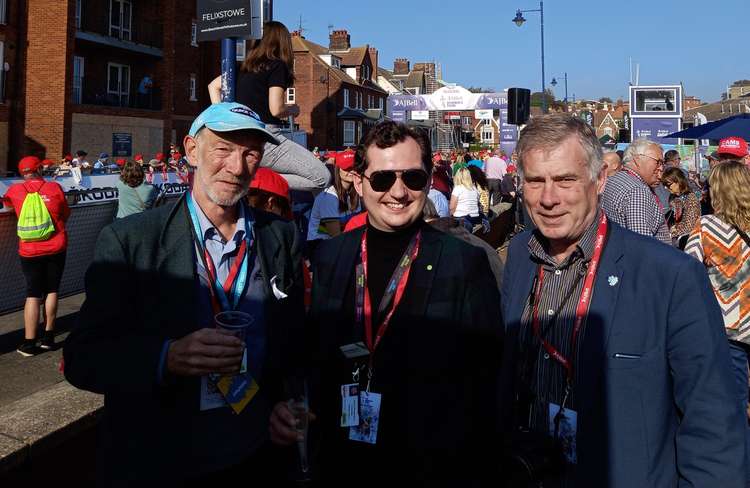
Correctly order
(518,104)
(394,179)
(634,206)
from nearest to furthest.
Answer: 1. (394,179)
2. (634,206)
3. (518,104)

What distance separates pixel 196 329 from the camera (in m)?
2.15

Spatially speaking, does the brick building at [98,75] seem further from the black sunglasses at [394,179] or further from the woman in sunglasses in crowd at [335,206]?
the black sunglasses at [394,179]

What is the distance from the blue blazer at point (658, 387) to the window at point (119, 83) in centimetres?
3489

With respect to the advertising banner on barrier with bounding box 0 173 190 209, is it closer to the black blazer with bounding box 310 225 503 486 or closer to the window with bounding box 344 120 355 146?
the black blazer with bounding box 310 225 503 486

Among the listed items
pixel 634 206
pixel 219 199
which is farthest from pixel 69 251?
pixel 219 199

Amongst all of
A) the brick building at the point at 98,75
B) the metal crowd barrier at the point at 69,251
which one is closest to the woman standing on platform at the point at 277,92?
the metal crowd barrier at the point at 69,251

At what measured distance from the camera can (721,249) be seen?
4.46m

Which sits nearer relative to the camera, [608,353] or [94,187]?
[608,353]

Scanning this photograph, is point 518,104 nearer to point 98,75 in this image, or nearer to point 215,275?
point 215,275

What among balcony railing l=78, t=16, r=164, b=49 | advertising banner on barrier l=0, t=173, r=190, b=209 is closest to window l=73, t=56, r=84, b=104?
balcony railing l=78, t=16, r=164, b=49

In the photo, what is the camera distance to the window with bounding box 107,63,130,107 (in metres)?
32.7

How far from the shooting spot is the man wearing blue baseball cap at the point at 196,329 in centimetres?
197

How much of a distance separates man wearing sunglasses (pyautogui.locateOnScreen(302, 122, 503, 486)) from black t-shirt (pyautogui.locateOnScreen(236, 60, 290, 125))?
1.65 meters

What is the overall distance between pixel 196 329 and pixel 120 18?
115 ft
